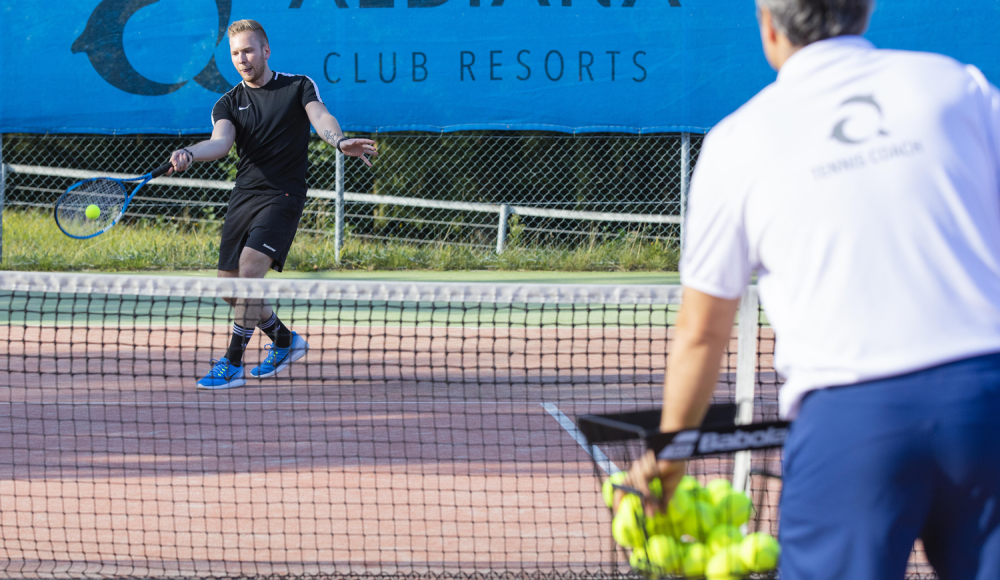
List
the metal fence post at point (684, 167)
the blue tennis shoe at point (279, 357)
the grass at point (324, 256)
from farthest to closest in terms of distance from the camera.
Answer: the grass at point (324, 256)
the metal fence post at point (684, 167)
the blue tennis shoe at point (279, 357)

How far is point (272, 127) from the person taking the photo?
5.31 metres

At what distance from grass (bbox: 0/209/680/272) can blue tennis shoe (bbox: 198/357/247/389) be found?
4813 mm

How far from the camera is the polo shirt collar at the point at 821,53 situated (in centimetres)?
144

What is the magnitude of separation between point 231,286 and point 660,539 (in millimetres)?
1774

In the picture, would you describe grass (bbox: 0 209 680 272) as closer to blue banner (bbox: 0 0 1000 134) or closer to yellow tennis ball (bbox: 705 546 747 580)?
blue banner (bbox: 0 0 1000 134)

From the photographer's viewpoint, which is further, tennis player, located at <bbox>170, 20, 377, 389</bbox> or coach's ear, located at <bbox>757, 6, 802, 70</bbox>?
tennis player, located at <bbox>170, 20, 377, 389</bbox>

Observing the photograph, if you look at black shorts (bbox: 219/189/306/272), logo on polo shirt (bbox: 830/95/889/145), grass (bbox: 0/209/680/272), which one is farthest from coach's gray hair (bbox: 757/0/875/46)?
grass (bbox: 0/209/680/272)

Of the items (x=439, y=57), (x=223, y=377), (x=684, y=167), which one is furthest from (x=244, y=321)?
(x=684, y=167)

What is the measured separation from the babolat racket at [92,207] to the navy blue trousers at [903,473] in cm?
484

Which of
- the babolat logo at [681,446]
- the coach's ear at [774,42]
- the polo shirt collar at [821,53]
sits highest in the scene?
the coach's ear at [774,42]

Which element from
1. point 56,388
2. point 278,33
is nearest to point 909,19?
point 278,33

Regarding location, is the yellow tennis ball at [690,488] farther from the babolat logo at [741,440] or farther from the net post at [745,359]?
the net post at [745,359]

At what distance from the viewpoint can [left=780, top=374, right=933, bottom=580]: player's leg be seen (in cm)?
134

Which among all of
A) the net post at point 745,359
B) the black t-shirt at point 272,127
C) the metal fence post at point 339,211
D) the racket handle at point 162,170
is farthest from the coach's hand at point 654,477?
the metal fence post at point 339,211
